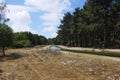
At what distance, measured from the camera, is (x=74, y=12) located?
103688 mm

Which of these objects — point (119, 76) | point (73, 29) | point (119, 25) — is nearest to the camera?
point (119, 76)

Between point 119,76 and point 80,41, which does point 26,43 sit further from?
point 119,76

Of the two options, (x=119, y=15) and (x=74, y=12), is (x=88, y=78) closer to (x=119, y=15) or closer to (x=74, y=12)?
(x=119, y=15)

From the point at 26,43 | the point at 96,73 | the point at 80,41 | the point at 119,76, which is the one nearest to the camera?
the point at 119,76

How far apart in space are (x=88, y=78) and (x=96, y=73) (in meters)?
2.36

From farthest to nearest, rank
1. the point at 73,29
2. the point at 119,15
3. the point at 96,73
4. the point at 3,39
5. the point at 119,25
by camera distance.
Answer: the point at 73,29
the point at 119,15
the point at 119,25
the point at 3,39
the point at 96,73

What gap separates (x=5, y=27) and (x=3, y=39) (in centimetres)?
375

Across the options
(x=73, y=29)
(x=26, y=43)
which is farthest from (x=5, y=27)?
(x=26, y=43)

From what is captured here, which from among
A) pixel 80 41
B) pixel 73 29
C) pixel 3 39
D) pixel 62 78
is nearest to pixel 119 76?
pixel 62 78

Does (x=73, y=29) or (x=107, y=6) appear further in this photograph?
(x=73, y=29)


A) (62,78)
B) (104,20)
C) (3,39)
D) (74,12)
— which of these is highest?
(74,12)

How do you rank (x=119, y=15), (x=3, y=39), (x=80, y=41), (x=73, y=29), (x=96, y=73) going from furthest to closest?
(x=80, y=41) < (x=73, y=29) < (x=119, y=15) < (x=3, y=39) < (x=96, y=73)

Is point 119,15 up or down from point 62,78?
up

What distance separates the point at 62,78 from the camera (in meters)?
20.3
